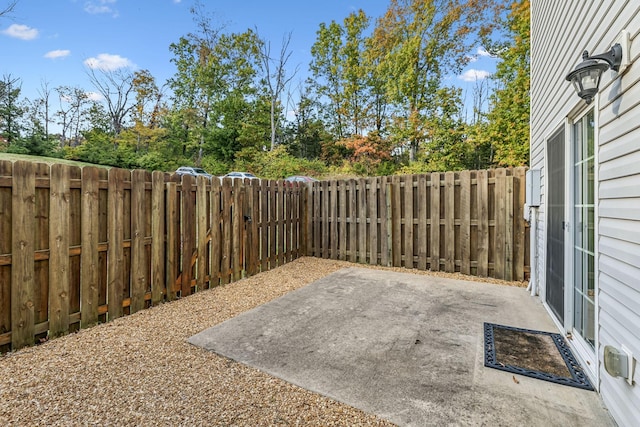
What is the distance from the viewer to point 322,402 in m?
1.73

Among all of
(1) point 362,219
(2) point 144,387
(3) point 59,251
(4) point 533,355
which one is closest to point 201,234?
(3) point 59,251

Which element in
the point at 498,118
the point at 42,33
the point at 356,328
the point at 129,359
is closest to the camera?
the point at 129,359

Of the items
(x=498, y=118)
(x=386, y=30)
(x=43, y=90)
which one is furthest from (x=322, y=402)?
(x=43, y=90)

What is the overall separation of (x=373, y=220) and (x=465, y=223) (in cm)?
162

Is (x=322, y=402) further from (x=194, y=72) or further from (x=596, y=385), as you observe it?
(x=194, y=72)

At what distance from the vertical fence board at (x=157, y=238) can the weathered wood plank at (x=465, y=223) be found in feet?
14.7

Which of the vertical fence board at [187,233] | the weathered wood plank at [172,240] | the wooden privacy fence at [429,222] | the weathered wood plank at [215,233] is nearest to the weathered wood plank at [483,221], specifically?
the wooden privacy fence at [429,222]

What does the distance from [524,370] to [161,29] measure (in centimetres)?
2288

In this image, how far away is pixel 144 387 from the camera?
1849 mm

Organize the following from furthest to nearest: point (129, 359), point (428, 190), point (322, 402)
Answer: point (428, 190) < point (129, 359) < point (322, 402)

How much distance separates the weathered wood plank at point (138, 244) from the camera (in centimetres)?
314

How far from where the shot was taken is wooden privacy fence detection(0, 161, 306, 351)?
234 cm

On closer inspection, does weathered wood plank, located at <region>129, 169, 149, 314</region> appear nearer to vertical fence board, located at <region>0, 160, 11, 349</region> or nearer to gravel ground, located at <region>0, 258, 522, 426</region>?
gravel ground, located at <region>0, 258, 522, 426</region>

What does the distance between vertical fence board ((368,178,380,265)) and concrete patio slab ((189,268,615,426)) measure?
158 centimetres
